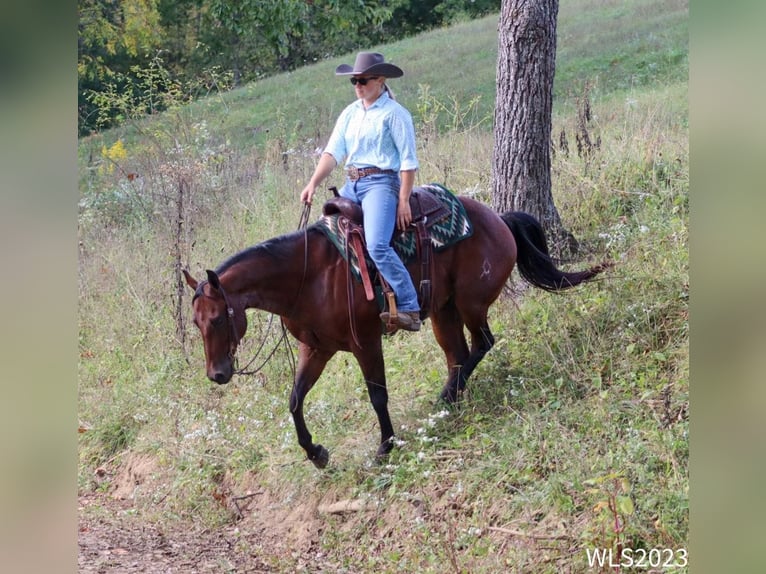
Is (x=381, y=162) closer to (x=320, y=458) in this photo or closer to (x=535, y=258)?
(x=535, y=258)

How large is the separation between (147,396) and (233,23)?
10769 millimetres

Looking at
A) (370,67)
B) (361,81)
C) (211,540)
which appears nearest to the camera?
(370,67)

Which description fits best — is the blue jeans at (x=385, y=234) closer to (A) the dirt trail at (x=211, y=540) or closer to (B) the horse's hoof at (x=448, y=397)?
(B) the horse's hoof at (x=448, y=397)

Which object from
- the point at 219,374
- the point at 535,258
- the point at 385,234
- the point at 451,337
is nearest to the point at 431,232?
the point at 385,234

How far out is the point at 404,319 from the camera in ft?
18.8

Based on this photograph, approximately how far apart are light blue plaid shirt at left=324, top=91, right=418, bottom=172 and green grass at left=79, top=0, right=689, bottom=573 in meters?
1.98

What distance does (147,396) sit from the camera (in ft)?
27.1

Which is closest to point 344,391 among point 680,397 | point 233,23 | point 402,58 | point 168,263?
point 680,397

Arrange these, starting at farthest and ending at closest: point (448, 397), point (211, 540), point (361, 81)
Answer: point (448, 397) < point (211, 540) < point (361, 81)

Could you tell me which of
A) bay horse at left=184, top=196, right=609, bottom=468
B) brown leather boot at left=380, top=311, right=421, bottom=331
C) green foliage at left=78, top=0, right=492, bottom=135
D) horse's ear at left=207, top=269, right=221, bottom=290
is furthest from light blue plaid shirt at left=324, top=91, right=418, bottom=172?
green foliage at left=78, top=0, right=492, bottom=135

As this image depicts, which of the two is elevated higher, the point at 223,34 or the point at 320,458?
the point at 223,34

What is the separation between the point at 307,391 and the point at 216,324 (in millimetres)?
1111
